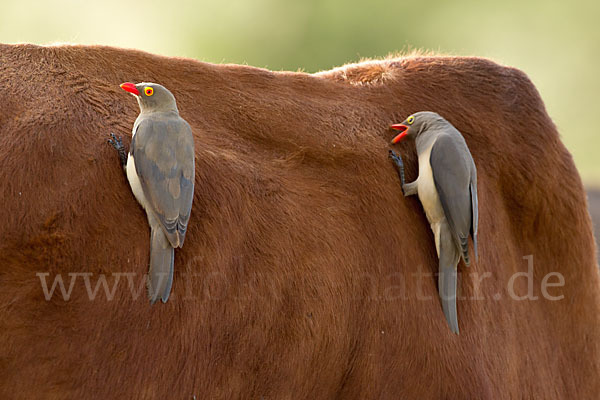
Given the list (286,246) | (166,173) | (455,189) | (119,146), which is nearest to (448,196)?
(455,189)

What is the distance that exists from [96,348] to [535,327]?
4.62 feet

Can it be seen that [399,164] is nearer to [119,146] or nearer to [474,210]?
[474,210]

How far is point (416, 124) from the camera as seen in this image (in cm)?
231

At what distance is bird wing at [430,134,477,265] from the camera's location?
2131mm

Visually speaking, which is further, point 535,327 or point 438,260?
point 535,327

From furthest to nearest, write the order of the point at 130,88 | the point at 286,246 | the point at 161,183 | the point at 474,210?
the point at 474,210 → the point at 286,246 → the point at 130,88 → the point at 161,183

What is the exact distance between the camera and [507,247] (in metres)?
2.44

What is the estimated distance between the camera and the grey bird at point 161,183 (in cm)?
183

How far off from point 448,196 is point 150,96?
867 mm

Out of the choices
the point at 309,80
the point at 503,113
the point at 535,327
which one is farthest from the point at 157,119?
the point at 535,327

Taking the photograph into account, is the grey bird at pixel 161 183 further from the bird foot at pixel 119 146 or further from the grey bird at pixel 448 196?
the grey bird at pixel 448 196

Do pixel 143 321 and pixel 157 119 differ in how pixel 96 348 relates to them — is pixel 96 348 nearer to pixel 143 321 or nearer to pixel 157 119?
pixel 143 321

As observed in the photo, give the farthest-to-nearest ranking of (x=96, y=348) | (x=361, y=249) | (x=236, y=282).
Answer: (x=361, y=249) < (x=236, y=282) < (x=96, y=348)

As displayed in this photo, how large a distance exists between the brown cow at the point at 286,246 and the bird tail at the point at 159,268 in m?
0.03
